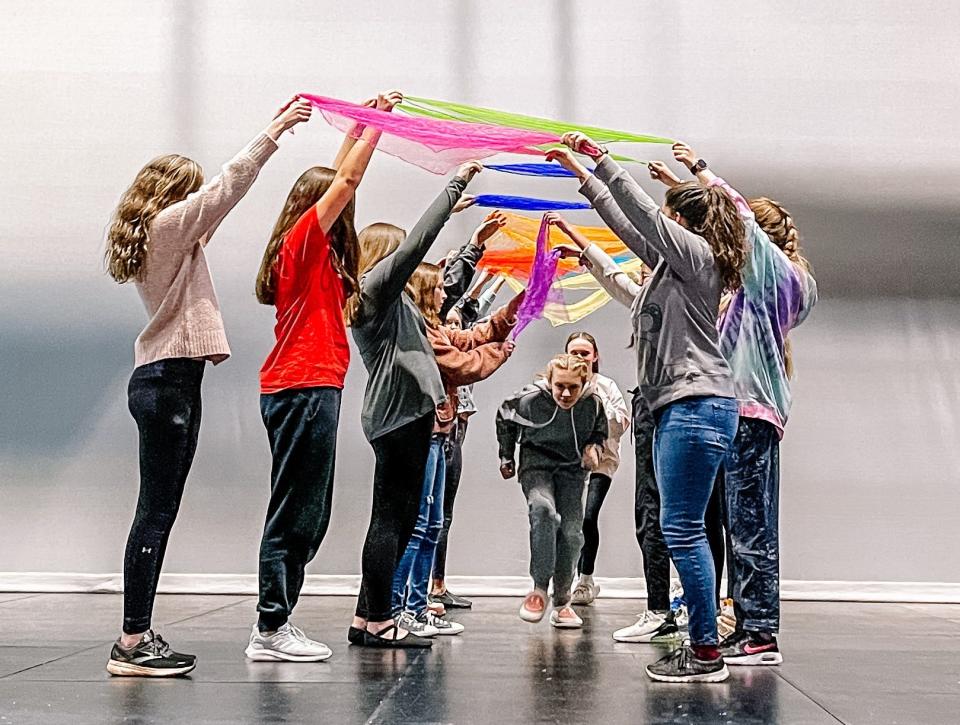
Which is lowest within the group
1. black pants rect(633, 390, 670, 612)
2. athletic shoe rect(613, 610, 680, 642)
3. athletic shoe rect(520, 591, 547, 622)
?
athletic shoe rect(613, 610, 680, 642)

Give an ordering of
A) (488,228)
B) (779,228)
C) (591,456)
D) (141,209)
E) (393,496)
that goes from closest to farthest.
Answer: (141,209) < (393,496) < (779,228) < (488,228) < (591,456)

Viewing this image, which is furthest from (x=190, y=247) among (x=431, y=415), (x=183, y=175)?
(x=431, y=415)

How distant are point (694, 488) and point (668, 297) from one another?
0.52 meters

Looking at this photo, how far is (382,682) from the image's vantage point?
2.61m

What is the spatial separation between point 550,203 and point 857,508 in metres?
2.74

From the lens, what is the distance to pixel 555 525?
3922mm

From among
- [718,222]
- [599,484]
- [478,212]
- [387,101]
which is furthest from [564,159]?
[478,212]

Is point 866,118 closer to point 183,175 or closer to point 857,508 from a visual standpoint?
point 857,508

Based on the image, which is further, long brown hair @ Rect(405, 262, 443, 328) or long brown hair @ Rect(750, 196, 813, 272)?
long brown hair @ Rect(405, 262, 443, 328)

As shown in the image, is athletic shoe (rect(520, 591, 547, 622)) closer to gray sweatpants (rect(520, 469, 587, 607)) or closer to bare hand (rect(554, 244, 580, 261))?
gray sweatpants (rect(520, 469, 587, 607))

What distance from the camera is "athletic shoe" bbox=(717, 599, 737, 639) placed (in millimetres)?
3280

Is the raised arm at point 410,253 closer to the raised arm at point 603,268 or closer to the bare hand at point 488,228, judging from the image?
the raised arm at point 603,268

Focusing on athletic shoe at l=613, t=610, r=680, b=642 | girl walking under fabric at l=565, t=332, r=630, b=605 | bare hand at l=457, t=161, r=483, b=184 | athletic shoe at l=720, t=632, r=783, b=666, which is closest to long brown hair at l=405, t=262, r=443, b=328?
bare hand at l=457, t=161, r=483, b=184

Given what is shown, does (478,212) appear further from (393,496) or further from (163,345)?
(163,345)
